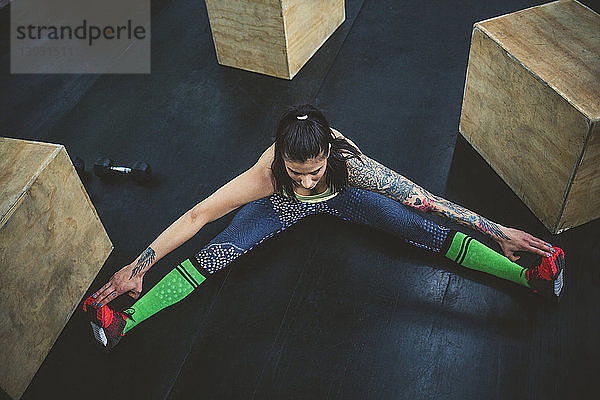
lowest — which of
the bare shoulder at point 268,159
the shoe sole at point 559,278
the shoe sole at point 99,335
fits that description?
the shoe sole at point 99,335

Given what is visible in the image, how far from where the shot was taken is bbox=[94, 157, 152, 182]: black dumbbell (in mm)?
2229

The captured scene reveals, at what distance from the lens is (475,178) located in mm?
2109

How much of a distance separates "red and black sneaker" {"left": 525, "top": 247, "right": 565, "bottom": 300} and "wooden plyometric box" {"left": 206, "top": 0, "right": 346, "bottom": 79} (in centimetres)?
133

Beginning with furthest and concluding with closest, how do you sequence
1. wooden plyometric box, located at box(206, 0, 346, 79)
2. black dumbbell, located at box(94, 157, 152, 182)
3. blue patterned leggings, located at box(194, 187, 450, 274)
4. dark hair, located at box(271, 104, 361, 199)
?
wooden plyometric box, located at box(206, 0, 346, 79)
black dumbbell, located at box(94, 157, 152, 182)
blue patterned leggings, located at box(194, 187, 450, 274)
dark hair, located at box(271, 104, 361, 199)

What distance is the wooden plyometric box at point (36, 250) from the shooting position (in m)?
1.61

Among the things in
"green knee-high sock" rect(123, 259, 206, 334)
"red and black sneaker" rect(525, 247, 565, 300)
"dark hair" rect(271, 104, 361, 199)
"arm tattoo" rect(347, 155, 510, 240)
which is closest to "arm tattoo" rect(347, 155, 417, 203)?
"arm tattoo" rect(347, 155, 510, 240)

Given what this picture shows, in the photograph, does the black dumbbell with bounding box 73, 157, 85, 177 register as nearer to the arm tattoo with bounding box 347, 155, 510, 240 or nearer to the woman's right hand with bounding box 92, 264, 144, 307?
the woman's right hand with bounding box 92, 264, 144, 307

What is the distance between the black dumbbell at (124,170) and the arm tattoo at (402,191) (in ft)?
2.84

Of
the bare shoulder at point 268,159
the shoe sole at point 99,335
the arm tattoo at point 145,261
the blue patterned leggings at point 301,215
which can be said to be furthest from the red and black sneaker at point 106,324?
the bare shoulder at point 268,159

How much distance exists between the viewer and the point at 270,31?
248 cm

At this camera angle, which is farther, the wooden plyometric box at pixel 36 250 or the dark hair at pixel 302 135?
the wooden plyometric box at pixel 36 250

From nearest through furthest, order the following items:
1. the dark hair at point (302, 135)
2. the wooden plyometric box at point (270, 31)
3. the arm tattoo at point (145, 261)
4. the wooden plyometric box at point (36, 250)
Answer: the dark hair at point (302, 135) → the wooden plyometric box at point (36, 250) → the arm tattoo at point (145, 261) → the wooden plyometric box at point (270, 31)

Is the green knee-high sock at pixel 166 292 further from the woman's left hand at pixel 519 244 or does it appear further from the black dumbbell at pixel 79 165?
the woman's left hand at pixel 519 244

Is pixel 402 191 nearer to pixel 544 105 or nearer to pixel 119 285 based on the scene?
pixel 544 105
